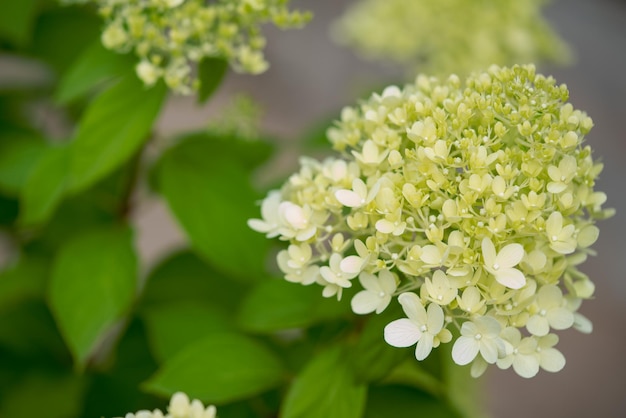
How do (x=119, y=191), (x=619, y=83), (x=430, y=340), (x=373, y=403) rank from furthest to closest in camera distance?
(x=619, y=83) < (x=119, y=191) < (x=373, y=403) < (x=430, y=340)

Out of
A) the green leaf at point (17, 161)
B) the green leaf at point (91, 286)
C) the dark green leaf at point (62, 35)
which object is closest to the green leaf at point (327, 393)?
the green leaf at point (91, 286)

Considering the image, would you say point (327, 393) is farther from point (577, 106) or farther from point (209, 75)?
point (577, 106)

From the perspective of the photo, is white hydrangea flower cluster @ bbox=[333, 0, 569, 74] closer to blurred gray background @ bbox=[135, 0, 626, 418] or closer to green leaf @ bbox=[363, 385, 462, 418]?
blurred gray background @ bbox=[135, 0, 626, 418]

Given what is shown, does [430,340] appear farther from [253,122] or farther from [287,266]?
[253,122]

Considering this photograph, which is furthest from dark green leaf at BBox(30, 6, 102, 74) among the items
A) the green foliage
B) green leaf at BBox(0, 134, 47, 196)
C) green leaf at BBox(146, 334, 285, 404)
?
green leaf at BBox(146, 334, 285, 404)

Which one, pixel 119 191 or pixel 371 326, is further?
pixel 119 191

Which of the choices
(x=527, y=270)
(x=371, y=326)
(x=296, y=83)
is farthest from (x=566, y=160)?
(x=296, y=83)

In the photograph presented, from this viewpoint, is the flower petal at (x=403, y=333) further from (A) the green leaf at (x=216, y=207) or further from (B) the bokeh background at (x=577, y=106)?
(B) the bokeh background at (x=577, y=106)

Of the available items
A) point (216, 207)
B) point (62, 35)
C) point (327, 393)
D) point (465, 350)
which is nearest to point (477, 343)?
point (465, 350)
